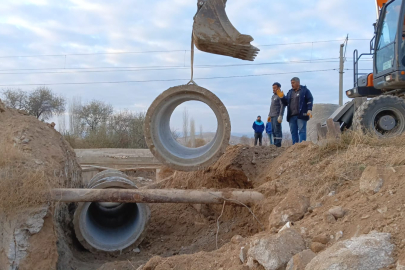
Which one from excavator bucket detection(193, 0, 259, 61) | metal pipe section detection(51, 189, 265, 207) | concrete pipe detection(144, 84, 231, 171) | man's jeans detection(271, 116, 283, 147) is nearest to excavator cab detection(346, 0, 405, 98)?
man's jeans detection(271, 116, 283, 147)

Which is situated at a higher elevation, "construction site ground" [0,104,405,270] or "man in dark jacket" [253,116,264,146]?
"man in dark jacket" [253,116,264,146]

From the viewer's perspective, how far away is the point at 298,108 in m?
7.48

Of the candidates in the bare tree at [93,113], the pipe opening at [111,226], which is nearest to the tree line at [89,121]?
the bare tree at [93,113]

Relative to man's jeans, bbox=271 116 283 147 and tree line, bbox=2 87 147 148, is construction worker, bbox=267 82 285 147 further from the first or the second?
tree line, bbox=2 87 147 148

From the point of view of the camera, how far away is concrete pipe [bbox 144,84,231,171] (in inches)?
220

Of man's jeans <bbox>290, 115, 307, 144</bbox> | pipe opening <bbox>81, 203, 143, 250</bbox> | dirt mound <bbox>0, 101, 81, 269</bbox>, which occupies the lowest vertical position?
pipe opening <bbox>81, 203, 143, 250</bbox>

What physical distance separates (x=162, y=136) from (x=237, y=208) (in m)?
1.58

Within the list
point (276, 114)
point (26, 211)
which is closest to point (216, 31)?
point (26, 211)

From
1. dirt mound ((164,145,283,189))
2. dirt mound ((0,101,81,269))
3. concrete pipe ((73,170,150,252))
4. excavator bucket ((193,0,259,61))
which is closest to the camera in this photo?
dirt mound ((0,101,81,269))

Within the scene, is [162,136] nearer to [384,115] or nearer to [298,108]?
[298,108]

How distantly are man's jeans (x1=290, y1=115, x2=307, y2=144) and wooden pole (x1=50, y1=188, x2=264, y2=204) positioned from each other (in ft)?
9.66

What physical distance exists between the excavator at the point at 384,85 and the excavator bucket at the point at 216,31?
2.37 m

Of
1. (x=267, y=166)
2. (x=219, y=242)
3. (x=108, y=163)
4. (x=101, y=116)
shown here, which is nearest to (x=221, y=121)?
(x=267, y=166)

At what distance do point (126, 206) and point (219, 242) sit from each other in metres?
2.75
